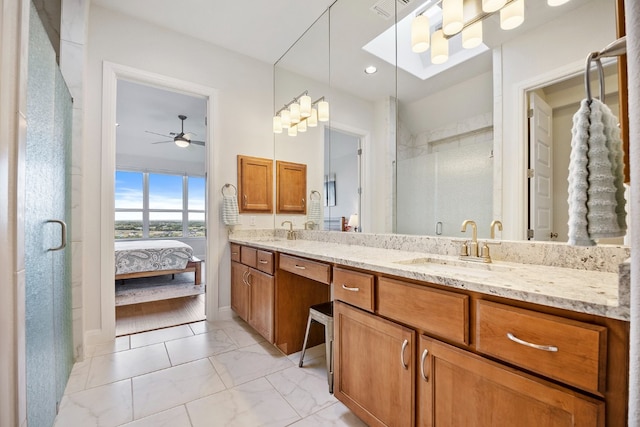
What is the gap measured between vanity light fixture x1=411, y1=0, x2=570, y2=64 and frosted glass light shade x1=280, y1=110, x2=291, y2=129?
148 cm

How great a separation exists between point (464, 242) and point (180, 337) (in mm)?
2403

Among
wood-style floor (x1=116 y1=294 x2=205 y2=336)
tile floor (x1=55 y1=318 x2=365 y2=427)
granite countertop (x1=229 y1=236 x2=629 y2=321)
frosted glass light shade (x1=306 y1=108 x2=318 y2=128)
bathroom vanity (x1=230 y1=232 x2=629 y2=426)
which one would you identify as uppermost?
frosted glass light shade (x1=306 y1=108 x2=318 y2=128)

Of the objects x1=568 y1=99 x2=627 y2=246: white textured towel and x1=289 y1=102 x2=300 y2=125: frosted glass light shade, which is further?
x1=289 y1=102 x2=300 y2=125: frosted glass light shade

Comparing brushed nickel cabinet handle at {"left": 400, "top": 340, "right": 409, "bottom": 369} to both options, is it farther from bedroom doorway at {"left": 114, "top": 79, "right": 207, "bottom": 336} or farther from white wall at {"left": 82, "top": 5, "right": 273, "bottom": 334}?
bedroom doorway at {"left": 114, "top": 79, "right": 207, "bottom": 336}

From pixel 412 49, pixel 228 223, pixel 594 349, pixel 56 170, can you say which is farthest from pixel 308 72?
pixel 594 349

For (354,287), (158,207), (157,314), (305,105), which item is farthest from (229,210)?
(158,207)

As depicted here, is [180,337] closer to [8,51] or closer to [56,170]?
[56,170]

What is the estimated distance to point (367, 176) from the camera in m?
2.28

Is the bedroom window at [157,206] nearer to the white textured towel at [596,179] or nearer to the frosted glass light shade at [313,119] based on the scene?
the frosted glass light shade at [313,119]

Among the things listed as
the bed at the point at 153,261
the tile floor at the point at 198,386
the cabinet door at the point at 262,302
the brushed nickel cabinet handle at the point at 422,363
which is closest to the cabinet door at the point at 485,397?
the brushed nickel cabinet handle at the point at 422,363

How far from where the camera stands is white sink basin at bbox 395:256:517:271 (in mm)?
1312

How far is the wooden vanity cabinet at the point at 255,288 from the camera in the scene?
7.20 ft

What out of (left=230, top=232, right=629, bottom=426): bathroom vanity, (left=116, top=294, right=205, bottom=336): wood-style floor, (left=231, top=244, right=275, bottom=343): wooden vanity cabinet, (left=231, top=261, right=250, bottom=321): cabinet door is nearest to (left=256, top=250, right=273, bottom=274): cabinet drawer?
(left=231, top=244, right=275, bottom=343): wooden vanity cabinet

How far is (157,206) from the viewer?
666cm
